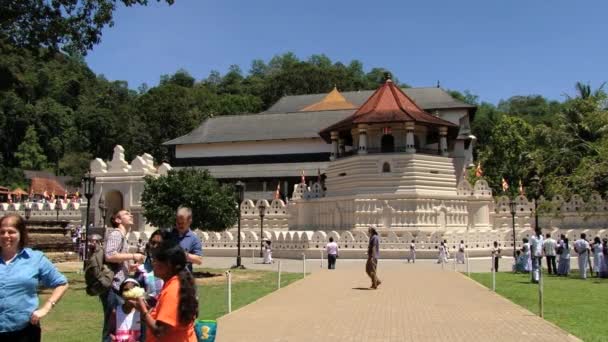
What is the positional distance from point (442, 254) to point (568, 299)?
13257 mm

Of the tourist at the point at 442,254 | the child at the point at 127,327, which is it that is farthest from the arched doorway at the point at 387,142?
the child at the point at 127,327

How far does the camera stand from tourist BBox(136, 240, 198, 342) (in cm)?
452

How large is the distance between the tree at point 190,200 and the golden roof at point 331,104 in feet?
131

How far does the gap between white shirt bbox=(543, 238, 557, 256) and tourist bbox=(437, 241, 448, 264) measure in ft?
19.8

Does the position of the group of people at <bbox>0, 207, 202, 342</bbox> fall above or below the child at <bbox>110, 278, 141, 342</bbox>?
above

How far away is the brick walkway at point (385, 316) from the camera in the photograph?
370 inches

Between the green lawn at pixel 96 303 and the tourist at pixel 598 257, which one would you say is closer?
the green lawn at pixel 96 303

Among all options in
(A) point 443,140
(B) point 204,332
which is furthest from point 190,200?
(A) point 443,140

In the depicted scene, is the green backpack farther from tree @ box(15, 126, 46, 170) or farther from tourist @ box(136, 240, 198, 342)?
tree @ box(15, 126, 46, 170)

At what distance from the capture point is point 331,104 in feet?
221

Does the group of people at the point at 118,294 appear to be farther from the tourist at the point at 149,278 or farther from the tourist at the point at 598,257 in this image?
the tourist at the point at 598,257

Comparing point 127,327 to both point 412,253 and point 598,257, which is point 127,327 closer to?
point 598,257

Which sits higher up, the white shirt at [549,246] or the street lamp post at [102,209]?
the street lamp post at [102,209]

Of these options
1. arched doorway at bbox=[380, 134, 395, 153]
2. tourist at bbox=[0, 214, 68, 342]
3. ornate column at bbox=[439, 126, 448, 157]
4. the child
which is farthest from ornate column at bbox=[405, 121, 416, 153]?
tourist at bbox=[0, 214, 68, 342]
